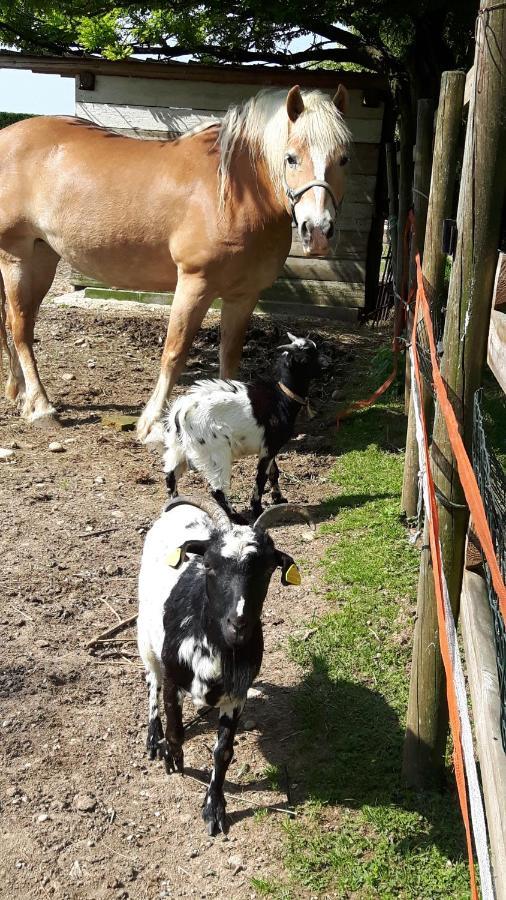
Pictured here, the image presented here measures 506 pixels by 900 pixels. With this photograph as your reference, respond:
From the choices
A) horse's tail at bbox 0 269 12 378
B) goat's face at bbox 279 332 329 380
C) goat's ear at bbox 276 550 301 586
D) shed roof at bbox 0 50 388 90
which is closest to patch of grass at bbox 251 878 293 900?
goat's ear at bbox 276 550 301 586

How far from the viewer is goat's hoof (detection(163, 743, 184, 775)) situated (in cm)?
319

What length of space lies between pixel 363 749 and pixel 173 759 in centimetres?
77

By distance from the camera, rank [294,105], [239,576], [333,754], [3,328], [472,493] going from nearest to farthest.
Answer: [472,493]
[239,576]
[333,754]
[294,105]
[3,328]

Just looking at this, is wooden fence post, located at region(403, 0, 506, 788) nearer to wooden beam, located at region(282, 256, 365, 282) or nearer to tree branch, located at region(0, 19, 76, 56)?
wooden beam, located at region(282, 256, 365, 282)

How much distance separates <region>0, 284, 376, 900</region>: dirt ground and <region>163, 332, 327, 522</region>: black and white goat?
481mm

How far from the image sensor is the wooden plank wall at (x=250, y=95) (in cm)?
1012

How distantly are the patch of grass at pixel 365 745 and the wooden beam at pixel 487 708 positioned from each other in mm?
531

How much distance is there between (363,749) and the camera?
334 centimetres

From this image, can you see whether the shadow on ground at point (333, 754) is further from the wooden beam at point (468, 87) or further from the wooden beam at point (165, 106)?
the wooden beam at point (165, 106)

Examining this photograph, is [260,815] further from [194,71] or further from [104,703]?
[194,71]

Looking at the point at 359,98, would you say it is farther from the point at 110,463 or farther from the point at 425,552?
the point at 425,552

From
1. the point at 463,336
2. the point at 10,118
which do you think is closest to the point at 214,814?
the point at 463,336

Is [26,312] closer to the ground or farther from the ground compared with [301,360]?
closer to the ground

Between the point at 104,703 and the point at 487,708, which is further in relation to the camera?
the point at 104,703
